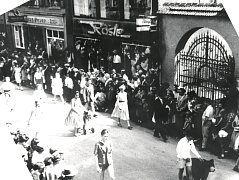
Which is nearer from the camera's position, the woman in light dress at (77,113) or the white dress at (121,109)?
the woman in light dress at (77,113)

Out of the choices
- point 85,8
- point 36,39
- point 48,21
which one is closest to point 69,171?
point 36,39

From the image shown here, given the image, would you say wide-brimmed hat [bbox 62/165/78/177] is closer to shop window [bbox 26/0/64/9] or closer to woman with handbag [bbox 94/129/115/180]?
woman with handbag [bbox 94/129/115/180]

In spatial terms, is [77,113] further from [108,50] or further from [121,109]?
[108,50]

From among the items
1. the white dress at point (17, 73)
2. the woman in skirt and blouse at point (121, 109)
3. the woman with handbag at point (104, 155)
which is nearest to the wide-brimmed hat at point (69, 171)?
the woman with handbag at point (104, 155)

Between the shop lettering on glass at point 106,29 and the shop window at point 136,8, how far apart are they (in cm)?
31

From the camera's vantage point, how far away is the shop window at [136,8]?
5.32 meters

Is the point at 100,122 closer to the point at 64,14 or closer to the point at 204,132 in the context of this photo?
the point at 204,132

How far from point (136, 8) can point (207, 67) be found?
1.36m

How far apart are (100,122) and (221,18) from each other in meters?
2.18

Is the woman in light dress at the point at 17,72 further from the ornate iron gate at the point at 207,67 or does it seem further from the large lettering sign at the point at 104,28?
the ornate iron gate at the point at 207,67

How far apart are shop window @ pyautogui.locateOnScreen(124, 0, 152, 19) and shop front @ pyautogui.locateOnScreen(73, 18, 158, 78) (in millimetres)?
157

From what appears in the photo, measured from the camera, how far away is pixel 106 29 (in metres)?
5.66

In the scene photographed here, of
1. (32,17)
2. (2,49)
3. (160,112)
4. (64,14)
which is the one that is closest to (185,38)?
(160,112)

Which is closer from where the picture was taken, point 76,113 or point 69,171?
point 69,171
